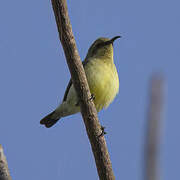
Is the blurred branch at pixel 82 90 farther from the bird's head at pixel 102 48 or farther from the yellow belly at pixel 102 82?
the bird's head at pixel 102 48

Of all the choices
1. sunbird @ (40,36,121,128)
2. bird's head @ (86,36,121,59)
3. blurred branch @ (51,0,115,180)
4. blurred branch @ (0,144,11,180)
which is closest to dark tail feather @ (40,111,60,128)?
sunbird @ (40,36,121,128)

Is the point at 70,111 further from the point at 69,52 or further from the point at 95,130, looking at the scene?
the point at 69,52

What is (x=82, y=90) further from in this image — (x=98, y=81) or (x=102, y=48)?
(x=102, y=48)

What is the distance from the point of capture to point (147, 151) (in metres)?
1.08

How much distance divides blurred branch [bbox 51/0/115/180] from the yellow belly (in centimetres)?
173

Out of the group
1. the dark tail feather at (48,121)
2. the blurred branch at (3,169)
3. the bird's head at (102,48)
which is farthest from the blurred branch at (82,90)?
the dark tail feather at (48,121)

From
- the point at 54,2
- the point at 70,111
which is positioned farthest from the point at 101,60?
the point at 54,2

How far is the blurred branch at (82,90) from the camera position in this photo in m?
3.64

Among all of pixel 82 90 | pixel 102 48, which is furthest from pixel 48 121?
pixel 82 90

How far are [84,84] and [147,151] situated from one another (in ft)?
9.84

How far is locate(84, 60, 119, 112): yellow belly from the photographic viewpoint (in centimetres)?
595

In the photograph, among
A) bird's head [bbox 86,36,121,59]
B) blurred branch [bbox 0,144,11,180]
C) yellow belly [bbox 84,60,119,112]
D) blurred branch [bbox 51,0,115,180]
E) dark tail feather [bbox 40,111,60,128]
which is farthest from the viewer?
dark tail feather [bbox 40,111,60,128]

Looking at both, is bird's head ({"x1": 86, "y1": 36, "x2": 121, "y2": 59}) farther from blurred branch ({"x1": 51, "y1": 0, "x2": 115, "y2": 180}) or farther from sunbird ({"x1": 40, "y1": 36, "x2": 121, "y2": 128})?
blurred branch ({"x1": 51, "y1": 0, "x2": 115, "y2": 180})

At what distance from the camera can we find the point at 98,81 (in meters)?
5.96
